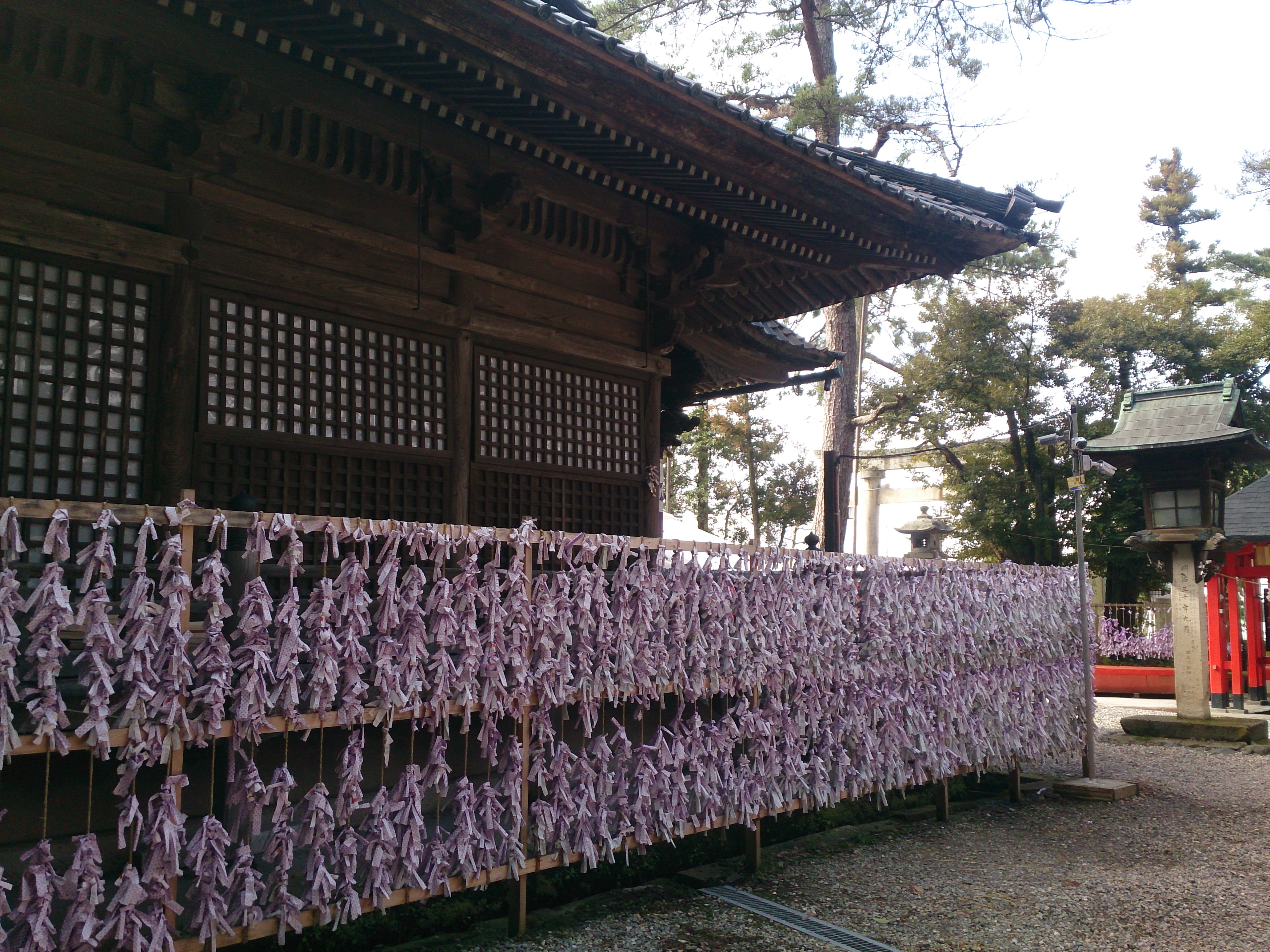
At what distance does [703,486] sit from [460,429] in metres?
31.7

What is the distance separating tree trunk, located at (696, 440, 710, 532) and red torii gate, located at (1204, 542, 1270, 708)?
2252 cm

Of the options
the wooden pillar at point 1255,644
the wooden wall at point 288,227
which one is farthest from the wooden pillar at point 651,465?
the wooden pillar at point 1255,644

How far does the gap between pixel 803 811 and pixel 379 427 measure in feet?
12.6

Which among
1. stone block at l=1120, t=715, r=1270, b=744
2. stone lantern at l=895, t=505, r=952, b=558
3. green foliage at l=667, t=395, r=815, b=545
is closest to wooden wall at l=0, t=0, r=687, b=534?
stone block at l=1120, t=715, r=1270, b=744

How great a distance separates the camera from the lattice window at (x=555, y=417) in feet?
20.3

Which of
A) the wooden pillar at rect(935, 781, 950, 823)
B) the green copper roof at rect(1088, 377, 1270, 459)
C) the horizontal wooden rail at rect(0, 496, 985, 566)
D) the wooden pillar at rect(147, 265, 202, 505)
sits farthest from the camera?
the green copper roof at rect(1088, 377, 1270, 459)

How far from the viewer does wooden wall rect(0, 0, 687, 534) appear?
4.25 m

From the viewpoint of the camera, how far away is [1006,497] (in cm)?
2212

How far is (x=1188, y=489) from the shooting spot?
11.4m

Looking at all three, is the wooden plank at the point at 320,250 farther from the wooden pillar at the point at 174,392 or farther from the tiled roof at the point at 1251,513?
the tiled roof at the point at 1251,513

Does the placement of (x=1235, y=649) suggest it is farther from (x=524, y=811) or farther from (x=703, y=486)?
(x=703, y=486)

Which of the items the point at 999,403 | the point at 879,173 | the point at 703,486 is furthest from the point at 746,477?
the point at 879,173

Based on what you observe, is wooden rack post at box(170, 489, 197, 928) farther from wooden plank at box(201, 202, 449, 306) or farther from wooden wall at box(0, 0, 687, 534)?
wooden plank at box(201, 202, 449, 306)

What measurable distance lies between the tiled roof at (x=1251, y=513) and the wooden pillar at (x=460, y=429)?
508 inches
